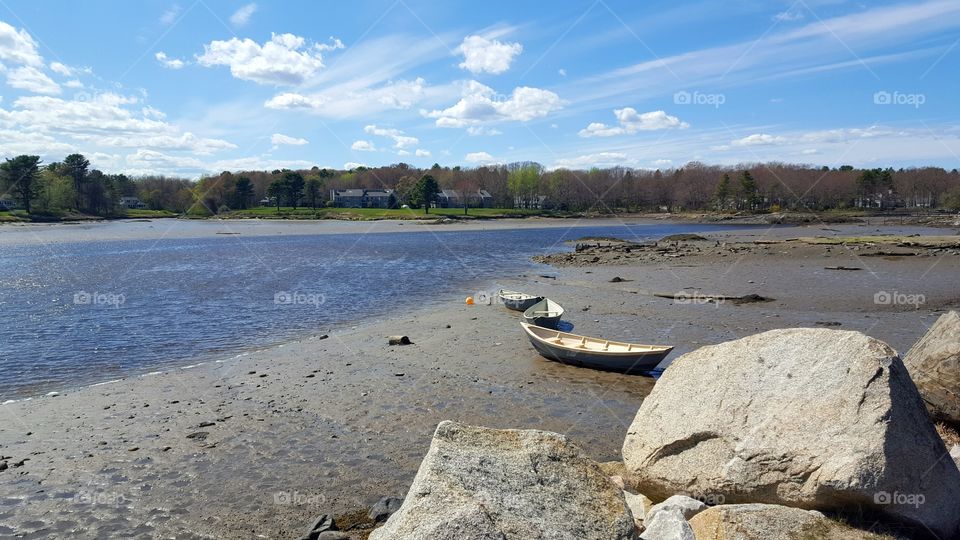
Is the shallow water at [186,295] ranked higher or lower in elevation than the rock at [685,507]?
lower

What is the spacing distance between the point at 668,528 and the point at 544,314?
61.1 ft

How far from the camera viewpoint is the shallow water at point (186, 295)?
22281 mm

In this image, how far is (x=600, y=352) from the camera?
60.7 ft

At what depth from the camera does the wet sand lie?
10.7m

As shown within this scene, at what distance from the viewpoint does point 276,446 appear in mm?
13297

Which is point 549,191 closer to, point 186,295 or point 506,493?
point 186,295

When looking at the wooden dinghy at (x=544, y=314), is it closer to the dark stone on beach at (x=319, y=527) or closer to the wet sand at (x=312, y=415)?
the wet sand at (x=312, y=415)

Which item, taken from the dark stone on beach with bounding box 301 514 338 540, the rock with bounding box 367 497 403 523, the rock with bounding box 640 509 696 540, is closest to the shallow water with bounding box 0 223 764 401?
the dark stone on beach with bounding box 301 514 338 540

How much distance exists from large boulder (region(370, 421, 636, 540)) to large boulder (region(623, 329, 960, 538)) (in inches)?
89.0

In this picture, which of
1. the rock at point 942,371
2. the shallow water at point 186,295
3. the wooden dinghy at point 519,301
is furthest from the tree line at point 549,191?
the rock at point 942,371

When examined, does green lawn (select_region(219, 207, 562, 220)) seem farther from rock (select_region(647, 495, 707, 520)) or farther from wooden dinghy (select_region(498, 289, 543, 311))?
rock (select_region(647, 495, 707, 520))

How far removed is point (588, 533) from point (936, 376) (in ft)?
27.8

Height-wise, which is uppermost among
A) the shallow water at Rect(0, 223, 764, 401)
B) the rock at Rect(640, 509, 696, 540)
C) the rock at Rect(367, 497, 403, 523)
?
the rock at Rect(640, 509, 696, 540)

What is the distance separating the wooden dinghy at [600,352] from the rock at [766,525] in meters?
10.6
